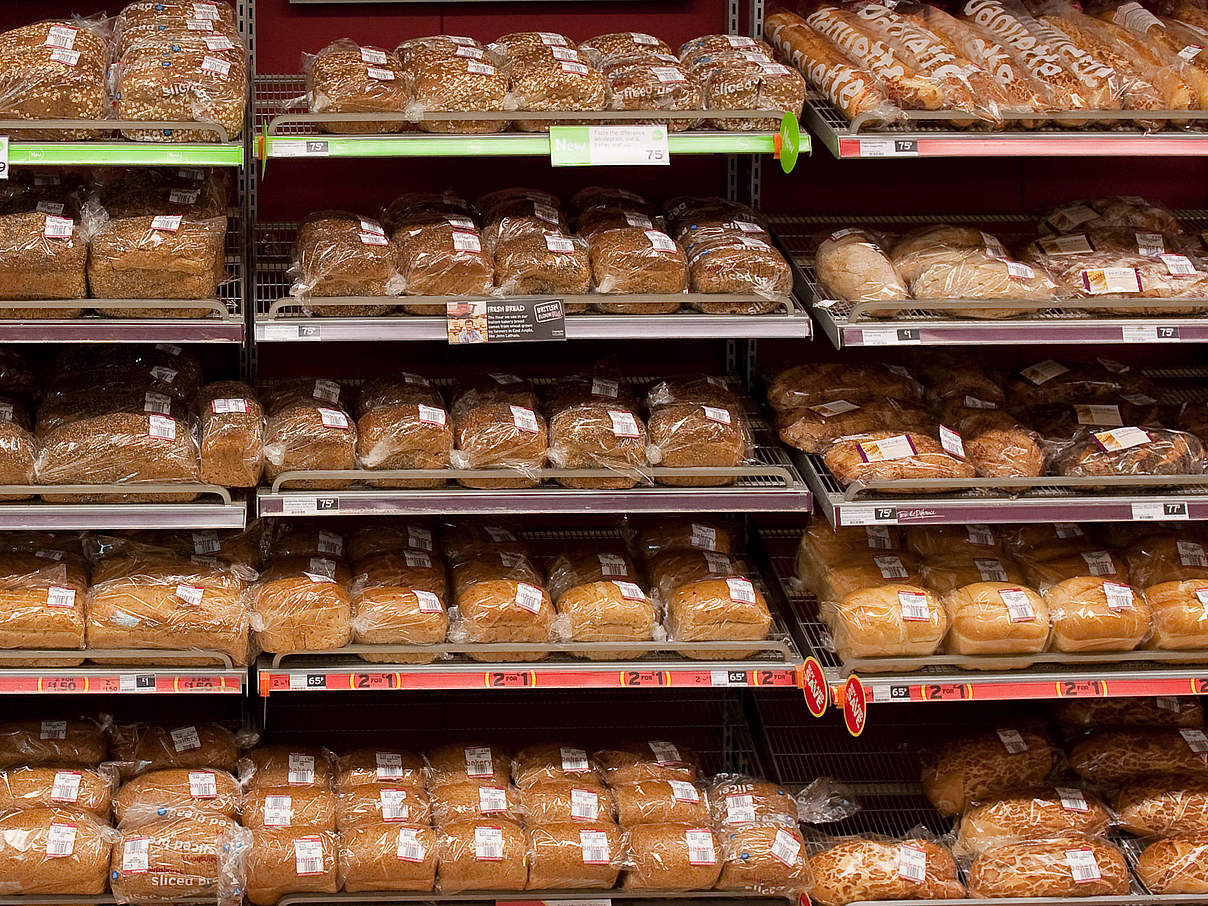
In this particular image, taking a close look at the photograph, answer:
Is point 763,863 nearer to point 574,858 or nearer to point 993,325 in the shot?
point 574,858

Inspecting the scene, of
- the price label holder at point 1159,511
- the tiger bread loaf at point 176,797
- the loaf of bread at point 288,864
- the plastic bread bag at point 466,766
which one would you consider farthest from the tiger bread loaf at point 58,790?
the price label holder at point 1159,511

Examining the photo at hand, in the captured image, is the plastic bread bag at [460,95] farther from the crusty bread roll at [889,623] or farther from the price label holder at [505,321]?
the crusty bread roll at [889,623]

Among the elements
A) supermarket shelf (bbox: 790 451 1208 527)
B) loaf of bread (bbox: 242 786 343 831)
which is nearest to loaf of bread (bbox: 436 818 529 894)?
loaf of bread (bbox: 242 786 343 831)

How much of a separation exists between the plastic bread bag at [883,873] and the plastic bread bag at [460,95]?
6.04 ft

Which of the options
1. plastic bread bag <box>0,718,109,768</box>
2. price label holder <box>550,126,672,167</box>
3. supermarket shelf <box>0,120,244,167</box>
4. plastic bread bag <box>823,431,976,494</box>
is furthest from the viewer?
plastic bread bag <box>0,718,109,768</box>

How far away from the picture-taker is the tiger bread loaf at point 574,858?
3.22 meters

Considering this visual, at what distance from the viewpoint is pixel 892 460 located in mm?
3283

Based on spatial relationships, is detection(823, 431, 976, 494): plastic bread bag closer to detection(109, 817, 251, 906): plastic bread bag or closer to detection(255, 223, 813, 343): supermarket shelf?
detection(255, 223, 813, 343): supermarket shelf

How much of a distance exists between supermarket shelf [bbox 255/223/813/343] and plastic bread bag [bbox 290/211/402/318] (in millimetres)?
43

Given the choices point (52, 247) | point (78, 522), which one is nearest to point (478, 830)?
point (78, 522)

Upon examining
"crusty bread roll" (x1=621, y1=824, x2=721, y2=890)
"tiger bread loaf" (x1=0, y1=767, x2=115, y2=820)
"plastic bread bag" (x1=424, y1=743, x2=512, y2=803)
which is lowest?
"crusty bread roll" (x1=621, y1=824, x2=721, y2=890)

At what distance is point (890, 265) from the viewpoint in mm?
3357

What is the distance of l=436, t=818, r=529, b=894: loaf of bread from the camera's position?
3.20 meters

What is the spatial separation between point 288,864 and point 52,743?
0.71 metres
